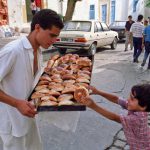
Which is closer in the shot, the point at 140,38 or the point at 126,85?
the point at 126,85

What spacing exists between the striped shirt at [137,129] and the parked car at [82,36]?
32.9 ft

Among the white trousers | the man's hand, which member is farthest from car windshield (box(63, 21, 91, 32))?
the man's hand

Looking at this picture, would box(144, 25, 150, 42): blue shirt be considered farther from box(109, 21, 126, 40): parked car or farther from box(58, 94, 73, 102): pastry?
box(109, 21, 126, 40): parked car

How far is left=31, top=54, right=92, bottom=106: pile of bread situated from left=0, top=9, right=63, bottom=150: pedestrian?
0.16 meters

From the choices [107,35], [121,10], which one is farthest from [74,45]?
[121,10]

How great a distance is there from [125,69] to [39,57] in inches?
298

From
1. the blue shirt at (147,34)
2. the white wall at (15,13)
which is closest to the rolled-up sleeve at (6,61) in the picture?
the blue shirt at (147,34)

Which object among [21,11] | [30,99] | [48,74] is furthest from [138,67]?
[21,11]

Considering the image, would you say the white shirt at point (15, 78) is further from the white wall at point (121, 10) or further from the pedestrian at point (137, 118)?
the white wall at point (121, 10)

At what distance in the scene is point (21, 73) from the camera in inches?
93.1

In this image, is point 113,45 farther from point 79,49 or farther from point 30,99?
point 30,99

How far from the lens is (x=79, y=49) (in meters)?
12.8

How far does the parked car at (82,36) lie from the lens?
40.7 ft

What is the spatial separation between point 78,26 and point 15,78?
1120cm
